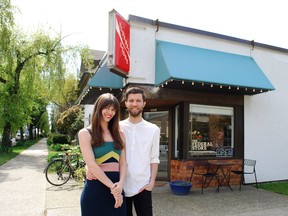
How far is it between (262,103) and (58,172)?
6.98m

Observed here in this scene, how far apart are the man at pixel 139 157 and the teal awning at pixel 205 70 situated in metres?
3.88

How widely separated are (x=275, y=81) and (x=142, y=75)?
4.91 metres

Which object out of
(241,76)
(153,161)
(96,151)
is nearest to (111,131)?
(96,151)

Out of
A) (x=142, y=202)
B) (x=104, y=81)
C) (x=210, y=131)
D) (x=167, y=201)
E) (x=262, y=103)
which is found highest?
(x=104, y=81)

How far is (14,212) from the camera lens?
19.6 feet

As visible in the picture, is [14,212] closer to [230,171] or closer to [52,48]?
[230,171]

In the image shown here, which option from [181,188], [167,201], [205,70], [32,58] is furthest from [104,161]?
[32,58]

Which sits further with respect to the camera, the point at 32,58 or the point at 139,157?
the point at 32,58

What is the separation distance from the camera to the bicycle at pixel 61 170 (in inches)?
340

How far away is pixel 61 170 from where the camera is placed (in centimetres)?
Answer: 894

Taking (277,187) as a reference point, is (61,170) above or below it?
above

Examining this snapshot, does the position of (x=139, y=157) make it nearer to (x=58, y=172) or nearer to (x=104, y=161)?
(x=104, y=161)

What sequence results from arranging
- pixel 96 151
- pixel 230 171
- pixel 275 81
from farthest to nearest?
pixel 275 81
pixel 230 171
pixel 96 151

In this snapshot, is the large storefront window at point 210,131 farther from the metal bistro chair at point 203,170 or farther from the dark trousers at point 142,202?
the dark trousers at point 142,202
